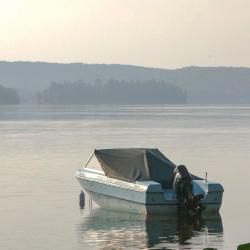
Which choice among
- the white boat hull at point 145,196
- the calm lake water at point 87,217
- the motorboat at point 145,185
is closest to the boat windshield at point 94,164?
the motorboat at point 145,185

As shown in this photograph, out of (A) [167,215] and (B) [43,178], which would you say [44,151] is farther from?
(A) [167,215]

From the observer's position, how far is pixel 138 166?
1516 inches

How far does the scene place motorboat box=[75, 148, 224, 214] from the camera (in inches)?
1394

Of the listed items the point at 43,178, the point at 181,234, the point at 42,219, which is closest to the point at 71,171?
the point at 43,178

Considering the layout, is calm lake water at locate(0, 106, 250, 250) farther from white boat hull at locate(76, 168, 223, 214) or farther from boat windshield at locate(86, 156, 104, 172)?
boat windshield at locate(86, 156, 104, 172)

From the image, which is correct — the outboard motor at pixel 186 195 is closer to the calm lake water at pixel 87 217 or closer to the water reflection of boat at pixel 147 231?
the water reflection of boat at pixel 147 231

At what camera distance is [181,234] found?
31.9 meters

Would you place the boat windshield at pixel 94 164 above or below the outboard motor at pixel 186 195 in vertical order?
above

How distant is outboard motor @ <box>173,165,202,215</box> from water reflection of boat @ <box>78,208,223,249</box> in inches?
16.8

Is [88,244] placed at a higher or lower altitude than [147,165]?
lower

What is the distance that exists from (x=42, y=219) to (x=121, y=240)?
19.0 ft

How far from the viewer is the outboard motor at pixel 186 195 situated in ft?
116

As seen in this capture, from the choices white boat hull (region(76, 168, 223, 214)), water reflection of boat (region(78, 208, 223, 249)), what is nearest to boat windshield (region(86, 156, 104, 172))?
white boat hull (region(76, 168, 223, 214))

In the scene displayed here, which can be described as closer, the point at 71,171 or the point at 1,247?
the point at 1,247
